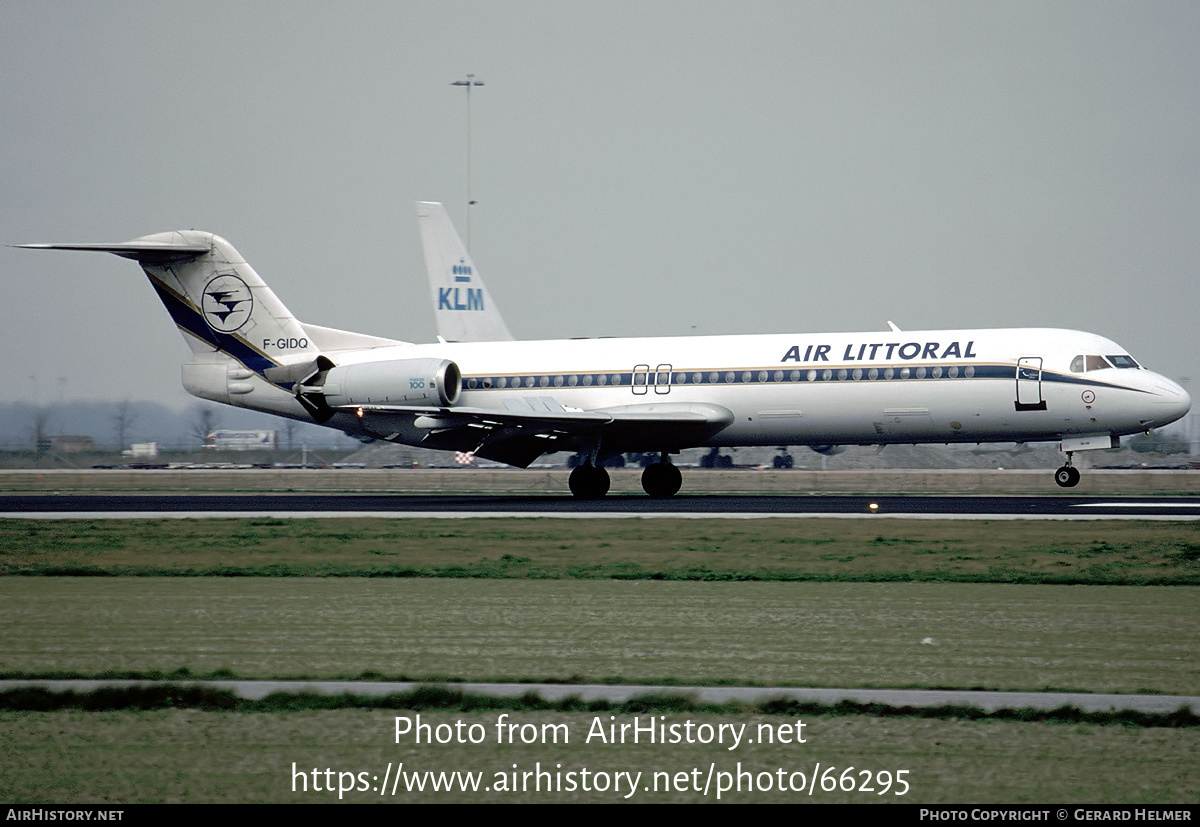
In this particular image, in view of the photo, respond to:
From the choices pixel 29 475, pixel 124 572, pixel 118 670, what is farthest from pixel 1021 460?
pixel 118 670

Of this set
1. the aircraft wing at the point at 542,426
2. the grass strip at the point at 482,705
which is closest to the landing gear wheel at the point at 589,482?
the aircraft wing at the point at 542,426

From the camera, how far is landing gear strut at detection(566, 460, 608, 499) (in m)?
36.3

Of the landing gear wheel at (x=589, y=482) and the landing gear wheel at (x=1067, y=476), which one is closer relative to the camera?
the landing gear wheel at (x=1067, y=476)

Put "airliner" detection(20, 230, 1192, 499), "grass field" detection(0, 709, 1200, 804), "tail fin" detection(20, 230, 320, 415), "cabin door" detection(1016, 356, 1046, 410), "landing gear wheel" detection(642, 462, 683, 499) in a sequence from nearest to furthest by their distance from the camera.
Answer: "grass field" detection(0, 709, 1200, 804) → "cabin door" detection(1016, 356, 1046, 410) → "airliner" detection(20, 230, 1192, 499) → "landing gear wheel" detection(642, 462, 683, 499) → "tail fin" detection(20, 230, 320, 415)

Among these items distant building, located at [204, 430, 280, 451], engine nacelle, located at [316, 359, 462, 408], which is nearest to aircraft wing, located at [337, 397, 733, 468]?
engine nacelle, located at [316, 359, 462, 408]

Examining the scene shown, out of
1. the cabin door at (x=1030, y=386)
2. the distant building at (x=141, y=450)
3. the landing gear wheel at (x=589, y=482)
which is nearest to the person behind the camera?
the cabin door at (x=1030, y=386)

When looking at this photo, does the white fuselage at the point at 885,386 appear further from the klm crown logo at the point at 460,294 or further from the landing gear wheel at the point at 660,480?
the klm crown logo at the point at 460,294

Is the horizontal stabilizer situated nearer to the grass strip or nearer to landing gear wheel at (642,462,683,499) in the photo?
landing gear wheel at (642,462,683,499)

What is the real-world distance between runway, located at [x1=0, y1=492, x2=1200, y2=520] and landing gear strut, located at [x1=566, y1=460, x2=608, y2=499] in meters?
0.32

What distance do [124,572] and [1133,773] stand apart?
50.0 feet

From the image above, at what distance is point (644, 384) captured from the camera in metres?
35.4

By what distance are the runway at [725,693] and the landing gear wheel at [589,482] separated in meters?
26.3

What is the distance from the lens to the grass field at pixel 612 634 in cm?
755
